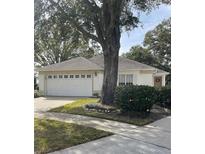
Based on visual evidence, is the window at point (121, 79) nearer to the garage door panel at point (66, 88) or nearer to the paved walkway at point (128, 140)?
the paved walkway at point (128, 140)

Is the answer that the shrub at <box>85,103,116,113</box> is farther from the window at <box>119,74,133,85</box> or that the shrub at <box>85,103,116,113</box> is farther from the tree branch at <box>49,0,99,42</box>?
the tree branch at <box>49,0,99,42</box>

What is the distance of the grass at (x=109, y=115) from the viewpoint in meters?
5.11

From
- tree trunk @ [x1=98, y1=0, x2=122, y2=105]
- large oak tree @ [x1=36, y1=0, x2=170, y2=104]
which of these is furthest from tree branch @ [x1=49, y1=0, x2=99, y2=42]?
tree trunk @ [x1=98, y1=0, x2=122, y2=105]

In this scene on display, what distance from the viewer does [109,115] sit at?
584 centimetres

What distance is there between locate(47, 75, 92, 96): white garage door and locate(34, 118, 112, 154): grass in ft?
1.52

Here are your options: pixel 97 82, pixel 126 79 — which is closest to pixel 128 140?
pixel 126 79

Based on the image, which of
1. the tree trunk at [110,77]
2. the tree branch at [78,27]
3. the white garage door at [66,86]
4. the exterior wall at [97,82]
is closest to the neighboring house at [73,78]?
the white garage door at [66,86]

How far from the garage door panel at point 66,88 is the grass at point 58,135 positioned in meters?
0.45

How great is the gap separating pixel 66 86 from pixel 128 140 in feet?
4.16

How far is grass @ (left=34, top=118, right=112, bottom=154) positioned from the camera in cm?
328

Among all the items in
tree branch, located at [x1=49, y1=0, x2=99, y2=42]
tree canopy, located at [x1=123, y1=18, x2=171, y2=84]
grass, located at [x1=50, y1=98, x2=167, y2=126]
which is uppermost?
tree branch, located at [x1=49, y1=0, x2=99, y2=42]

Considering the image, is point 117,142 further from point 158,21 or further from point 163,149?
point 158,21
